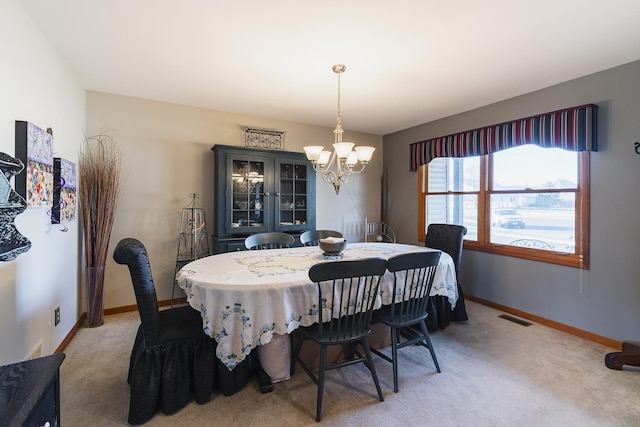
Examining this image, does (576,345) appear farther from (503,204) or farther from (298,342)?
(298,342)

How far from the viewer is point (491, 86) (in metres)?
3.06

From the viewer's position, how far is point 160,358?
69.4 inches

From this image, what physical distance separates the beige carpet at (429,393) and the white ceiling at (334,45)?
2468mm

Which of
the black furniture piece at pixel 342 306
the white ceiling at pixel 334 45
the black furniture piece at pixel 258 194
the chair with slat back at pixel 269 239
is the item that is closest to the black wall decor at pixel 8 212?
the white ceiling at pixel 334 45

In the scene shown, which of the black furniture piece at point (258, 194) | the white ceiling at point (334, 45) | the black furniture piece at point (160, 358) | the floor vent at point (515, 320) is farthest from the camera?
the black furniture piece at point (258, 194)

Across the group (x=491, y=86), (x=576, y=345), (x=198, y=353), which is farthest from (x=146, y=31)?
(x=576, y=345)

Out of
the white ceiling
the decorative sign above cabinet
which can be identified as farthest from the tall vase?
the decorative sign above cabinet

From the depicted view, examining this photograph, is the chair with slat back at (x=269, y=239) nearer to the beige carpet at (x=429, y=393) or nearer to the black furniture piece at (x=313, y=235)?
the black furniture piece at (x=313, y=235)

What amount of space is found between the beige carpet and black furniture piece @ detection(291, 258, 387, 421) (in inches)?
7.1

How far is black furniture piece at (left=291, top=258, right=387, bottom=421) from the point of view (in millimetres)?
1743

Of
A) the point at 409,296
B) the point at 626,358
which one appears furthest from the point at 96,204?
the point at 626,358

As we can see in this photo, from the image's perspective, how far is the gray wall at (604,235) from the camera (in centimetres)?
254

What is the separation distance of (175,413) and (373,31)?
2801mm

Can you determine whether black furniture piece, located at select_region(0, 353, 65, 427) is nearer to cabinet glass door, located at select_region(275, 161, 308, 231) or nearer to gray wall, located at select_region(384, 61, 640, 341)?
cabinet glass door, located at select_region(275, 161, 308, 231)
